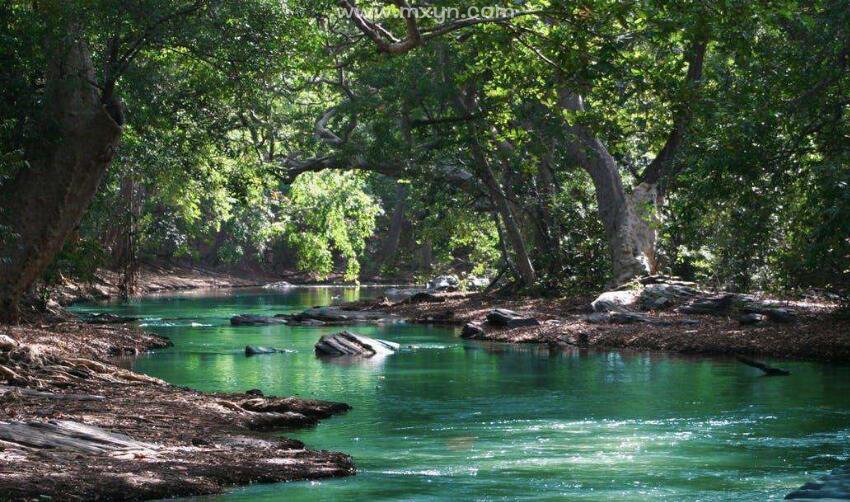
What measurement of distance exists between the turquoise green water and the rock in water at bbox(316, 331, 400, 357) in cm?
42

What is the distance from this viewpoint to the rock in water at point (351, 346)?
23.8 m

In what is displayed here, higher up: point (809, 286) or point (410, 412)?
point (809, 286)

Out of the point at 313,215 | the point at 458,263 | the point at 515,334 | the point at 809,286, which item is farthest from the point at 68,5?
the point at 458,263

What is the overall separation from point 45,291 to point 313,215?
17586 mm

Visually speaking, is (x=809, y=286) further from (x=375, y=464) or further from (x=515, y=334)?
(x=375, y=464)

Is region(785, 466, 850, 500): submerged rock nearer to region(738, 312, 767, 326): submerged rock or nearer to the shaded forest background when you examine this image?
the shaded forest background

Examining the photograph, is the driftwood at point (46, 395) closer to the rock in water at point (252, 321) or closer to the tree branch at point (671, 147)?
the tree branch at point (671, 147)

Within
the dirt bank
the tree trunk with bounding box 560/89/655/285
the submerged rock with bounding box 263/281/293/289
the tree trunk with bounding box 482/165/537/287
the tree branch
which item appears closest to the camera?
the tree branch

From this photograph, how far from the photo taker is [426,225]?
41.7 meters

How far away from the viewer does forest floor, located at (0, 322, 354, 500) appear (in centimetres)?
900

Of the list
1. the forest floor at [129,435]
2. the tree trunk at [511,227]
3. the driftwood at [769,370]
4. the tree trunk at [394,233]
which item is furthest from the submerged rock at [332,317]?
the tree trunk at [394,233]

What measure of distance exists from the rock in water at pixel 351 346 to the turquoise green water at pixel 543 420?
42cm

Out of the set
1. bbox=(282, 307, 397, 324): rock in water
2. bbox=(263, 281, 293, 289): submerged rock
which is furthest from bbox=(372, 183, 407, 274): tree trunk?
bbox=(282, 307, 397, 324): rock in water

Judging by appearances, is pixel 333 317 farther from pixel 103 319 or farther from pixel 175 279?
pixel 175 279
